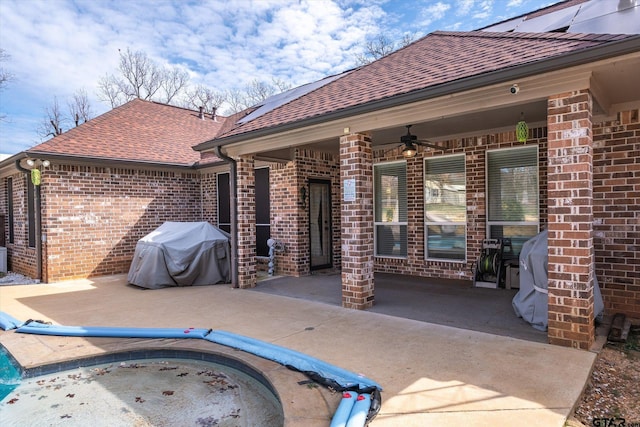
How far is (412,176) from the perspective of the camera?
7891mm

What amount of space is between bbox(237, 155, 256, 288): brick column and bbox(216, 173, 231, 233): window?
3.07 metres

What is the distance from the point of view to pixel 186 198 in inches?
422

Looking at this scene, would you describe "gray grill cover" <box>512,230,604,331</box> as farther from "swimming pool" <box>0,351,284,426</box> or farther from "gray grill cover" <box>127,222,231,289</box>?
"gray grill cover" <box>127,222,231,289</box>

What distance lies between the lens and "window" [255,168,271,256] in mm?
9383

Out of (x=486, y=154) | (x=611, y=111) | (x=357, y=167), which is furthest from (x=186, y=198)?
(x=611, y=111)

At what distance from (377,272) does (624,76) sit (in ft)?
18.4

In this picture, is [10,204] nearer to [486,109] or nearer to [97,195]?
[97,195]

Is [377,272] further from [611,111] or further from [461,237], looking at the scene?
[611,111]

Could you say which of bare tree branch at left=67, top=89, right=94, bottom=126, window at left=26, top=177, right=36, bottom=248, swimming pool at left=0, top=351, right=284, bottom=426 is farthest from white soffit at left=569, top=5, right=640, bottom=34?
bare tree branch at left=67, top=89, right=94, bottom=126

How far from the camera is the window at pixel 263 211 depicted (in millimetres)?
9383

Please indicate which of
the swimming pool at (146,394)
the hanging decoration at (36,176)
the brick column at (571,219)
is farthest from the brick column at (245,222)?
the brick column at (571,219)

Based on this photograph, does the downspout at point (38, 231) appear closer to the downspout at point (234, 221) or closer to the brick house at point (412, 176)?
the brick house at point (412, 176)

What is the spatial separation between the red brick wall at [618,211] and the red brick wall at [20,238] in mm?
10991

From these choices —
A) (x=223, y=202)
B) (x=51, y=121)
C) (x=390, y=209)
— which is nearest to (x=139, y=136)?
(x=223, y=202)
